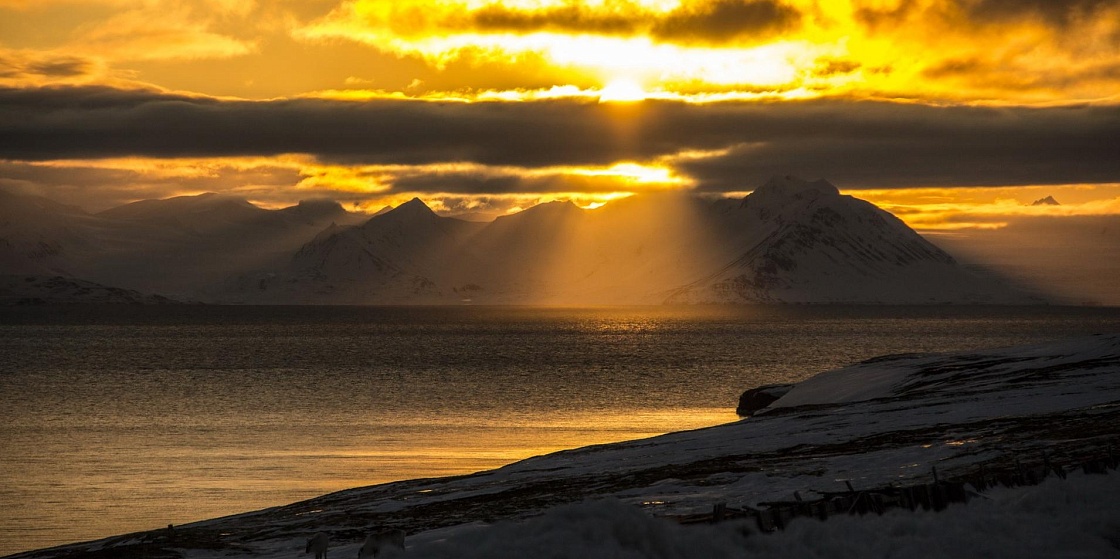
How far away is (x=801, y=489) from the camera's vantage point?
25.4 m

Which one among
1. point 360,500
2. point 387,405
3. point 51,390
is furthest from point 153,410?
point 360,500

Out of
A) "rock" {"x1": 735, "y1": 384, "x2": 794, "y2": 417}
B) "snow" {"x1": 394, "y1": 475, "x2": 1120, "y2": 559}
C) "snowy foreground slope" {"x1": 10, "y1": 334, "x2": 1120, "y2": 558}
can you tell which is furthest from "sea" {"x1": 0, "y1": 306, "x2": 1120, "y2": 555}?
"snow" {"x1": 394, "y1": 475, "x2": 1120, "y2": 559}

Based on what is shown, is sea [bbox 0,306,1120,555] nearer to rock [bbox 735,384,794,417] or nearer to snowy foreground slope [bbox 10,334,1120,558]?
rock [bbox 735,384,794,417]

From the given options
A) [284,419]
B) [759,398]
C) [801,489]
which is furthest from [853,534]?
[284,419]

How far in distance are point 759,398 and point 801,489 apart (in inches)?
1825

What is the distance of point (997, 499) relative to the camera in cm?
2014

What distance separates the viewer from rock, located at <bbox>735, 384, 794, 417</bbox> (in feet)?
231

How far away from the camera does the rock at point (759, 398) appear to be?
70500 mm

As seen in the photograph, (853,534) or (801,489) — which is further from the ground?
(853,534)

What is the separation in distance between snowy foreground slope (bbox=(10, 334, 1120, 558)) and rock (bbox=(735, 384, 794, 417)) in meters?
15.9

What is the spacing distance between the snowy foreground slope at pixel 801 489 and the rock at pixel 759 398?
15878mm

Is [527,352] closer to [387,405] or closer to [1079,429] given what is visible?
[387,405]

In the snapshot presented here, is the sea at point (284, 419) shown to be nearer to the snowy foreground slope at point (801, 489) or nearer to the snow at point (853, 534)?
the snowy foreground slope at point (801, 489)

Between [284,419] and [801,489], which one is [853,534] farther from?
[284,419]
